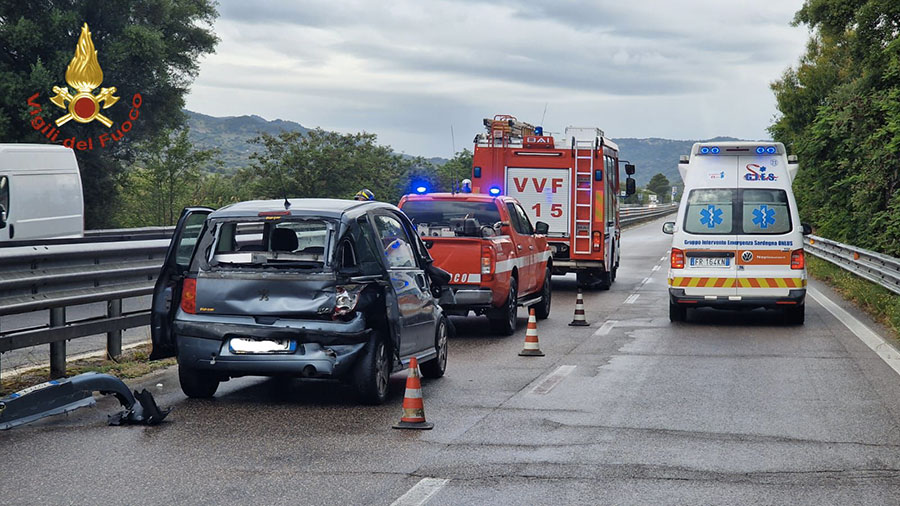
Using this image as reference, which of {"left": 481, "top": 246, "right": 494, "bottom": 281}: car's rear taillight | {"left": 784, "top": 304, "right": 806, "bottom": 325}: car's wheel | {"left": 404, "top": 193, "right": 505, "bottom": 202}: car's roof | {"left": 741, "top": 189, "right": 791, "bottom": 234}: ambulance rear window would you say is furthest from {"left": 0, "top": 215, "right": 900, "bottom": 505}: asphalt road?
{"left": 741, "top": 189, "right": 791, "bottom": 234}: ambulance rear window

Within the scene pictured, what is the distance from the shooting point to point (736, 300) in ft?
55.3

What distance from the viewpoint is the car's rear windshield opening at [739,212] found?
17.1 m

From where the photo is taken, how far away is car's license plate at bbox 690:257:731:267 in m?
17.0

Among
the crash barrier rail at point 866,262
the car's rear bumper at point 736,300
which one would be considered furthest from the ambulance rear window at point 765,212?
the crash barrier rail at point 866,262

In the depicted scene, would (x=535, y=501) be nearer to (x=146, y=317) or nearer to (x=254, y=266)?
(x=254, y=266)

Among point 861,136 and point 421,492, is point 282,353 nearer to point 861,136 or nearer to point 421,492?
point 421,492

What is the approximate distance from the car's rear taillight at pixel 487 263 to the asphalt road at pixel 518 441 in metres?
2.10

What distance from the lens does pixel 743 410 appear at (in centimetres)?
951

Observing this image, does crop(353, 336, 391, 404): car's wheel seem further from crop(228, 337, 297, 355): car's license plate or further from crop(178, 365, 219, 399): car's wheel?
crop(178, 365, 219, 399): car's wheel

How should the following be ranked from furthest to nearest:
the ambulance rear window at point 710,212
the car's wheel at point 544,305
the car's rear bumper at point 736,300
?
the car's wheel at point 544,305 → the ambulance rear window at point 710,212 → the car's rear bumper at point 736,300

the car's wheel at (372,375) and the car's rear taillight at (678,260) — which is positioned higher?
the car's rear taillight at (678,260)

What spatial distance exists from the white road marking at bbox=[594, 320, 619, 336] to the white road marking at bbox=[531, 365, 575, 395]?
3.63 m

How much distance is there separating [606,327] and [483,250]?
2.63 metres

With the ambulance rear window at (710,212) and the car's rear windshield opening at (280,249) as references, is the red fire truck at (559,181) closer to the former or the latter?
the ambulance rear window at (710,212)
